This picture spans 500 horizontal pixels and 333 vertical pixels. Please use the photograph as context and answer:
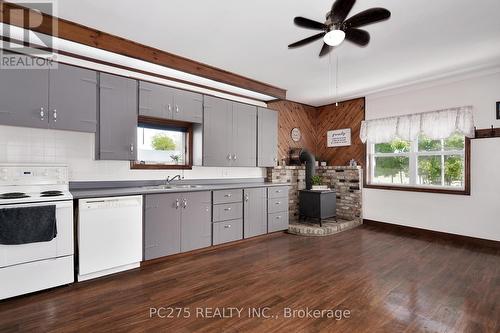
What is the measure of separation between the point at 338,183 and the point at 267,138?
2108mm

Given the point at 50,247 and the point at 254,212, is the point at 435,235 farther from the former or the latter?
the point at 50,247

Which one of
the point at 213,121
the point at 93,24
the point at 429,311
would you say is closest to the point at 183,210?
the point at 213,121

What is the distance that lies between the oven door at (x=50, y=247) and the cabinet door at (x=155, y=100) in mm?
1552

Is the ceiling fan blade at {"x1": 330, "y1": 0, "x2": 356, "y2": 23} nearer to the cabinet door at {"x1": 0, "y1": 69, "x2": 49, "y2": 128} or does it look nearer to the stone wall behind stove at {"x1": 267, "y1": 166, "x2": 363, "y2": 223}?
the cabinet door at {"x1": 0, "y1": 69, "x2": 49, "y2": 128}

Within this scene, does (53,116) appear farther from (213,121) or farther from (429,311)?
(429,311)

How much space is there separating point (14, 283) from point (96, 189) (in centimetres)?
126

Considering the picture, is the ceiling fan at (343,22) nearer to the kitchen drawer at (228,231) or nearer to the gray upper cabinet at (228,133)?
the gray upper cabinet at (228,133)

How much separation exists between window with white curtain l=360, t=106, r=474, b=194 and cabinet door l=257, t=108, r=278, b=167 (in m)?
2.02

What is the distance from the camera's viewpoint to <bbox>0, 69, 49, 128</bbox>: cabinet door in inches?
104

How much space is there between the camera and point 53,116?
2.90 meters

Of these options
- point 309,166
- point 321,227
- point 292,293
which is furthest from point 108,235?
point 309,166

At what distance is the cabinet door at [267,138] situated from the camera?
507cm

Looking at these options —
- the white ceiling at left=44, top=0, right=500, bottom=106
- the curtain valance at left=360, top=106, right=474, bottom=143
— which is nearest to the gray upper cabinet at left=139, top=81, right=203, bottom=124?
the white ceiling at left=44, top=0, right=500, bottom=106

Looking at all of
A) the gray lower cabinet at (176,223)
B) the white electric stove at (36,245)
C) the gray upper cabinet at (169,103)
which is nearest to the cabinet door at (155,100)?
the gray upper cabinet at (169,103)
